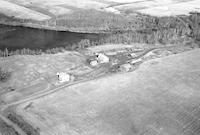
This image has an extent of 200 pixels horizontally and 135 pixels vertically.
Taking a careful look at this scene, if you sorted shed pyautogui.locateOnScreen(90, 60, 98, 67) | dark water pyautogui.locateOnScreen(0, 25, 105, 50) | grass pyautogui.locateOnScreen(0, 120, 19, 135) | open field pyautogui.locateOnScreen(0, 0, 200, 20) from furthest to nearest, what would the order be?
open field pyautogui.locateOnScreen(0, 0, 200, 20) → dark water pyautogui.locateOnScreen(0, 25, 105, 50) → shed pyautogui.locateOnScreen(90, 60, 98, 67) → grass pyautogui.locateOnScreen(0, 120, 19, 135)

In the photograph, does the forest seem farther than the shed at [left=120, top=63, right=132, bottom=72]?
Yes

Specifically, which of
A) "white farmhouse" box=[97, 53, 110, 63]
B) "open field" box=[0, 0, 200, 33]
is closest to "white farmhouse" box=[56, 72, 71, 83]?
"white farmhouse" box=[97, 53, 110, 63]

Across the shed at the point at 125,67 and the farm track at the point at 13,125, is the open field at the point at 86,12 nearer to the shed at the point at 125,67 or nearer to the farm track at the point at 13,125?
the shed at the point at 125,67

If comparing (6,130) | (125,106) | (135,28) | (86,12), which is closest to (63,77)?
(125,106)

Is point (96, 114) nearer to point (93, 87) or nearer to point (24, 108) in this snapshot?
point (93, 87)

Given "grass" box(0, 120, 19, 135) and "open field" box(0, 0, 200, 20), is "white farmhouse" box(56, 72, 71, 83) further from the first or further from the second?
"open field" box(0, 0, 200, 20)

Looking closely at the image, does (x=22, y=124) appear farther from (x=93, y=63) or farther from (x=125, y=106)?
(x=93, y=63)

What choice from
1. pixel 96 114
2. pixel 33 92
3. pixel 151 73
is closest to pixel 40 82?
pixel 33 92
